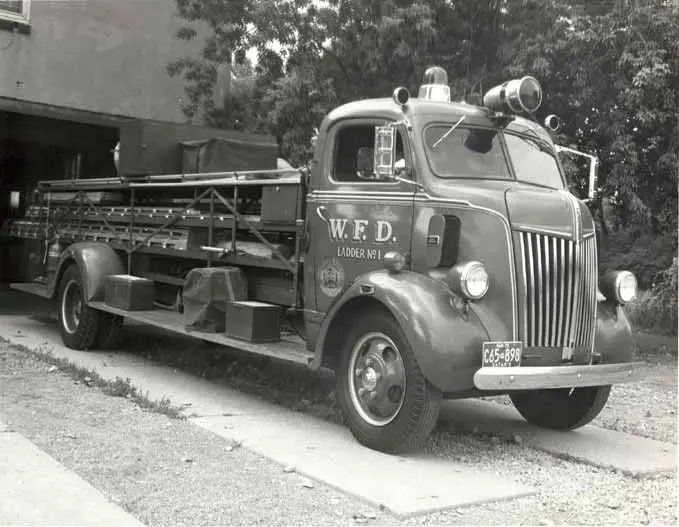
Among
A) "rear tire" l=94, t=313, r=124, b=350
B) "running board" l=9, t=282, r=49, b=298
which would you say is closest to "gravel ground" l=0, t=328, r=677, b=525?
"rear tire" l=94, t=313, r=124, b=350

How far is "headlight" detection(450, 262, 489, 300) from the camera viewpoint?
526 cm

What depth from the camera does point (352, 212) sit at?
6.18 meters

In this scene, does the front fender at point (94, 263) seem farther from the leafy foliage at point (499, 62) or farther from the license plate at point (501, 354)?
the license plate at point (501, 354)

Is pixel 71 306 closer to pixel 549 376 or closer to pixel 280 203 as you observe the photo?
pixel 280 203

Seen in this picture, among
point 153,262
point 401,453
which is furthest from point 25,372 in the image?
point 401,453

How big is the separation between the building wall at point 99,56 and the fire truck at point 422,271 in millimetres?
6616

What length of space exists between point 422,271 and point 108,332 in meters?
4.80

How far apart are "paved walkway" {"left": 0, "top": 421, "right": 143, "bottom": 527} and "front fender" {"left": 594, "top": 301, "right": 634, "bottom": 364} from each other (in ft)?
12.0

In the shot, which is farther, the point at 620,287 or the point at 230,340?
the point at 230,340

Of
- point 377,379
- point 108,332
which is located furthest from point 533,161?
point 108,332

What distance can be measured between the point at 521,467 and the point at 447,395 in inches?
26.5

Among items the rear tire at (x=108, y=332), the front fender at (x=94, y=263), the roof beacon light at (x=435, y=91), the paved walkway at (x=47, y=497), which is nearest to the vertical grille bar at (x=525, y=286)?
the roof beacon light at (x=435, y=91)

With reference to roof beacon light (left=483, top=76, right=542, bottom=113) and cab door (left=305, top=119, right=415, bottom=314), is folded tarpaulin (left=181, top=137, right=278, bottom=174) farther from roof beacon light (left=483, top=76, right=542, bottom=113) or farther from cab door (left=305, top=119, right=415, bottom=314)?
roof beacon light (left=483, top=76, right=542, bottom=113)

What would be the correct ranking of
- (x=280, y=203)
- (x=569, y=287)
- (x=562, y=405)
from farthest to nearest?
1. (x=280, y=203)
2. (x=562, y=405)
3. (x=569, y=287)
